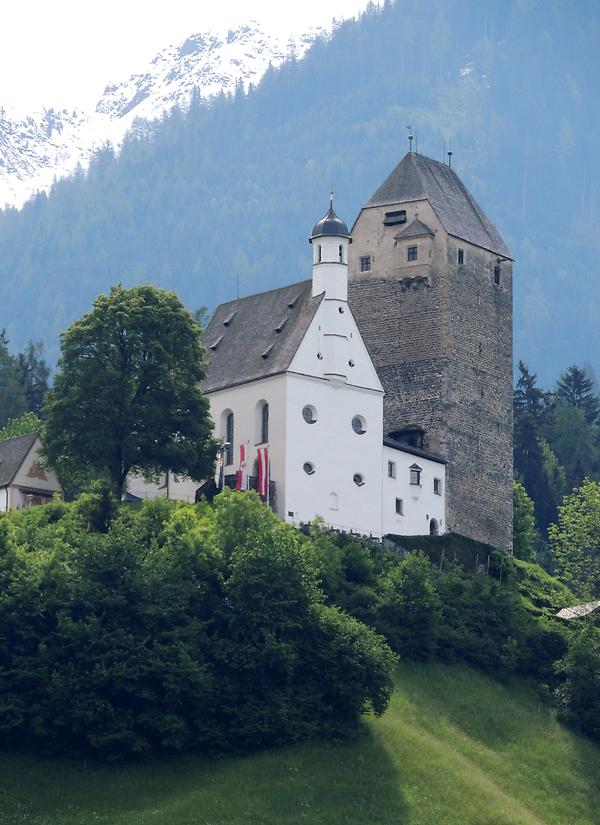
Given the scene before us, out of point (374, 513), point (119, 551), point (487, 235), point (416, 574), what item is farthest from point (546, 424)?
point (119, 551)

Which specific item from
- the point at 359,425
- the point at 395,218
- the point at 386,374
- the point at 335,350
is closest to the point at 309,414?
the point at 359,425

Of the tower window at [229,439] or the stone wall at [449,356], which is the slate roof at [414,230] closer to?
the stone wall at [449,356]

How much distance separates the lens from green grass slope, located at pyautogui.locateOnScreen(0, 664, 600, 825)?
67.9 metres

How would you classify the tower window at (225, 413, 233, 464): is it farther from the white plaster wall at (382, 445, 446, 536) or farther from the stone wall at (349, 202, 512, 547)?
the stone wall at (349, 202, 512, 547)

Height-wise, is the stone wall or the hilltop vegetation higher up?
the stone wall

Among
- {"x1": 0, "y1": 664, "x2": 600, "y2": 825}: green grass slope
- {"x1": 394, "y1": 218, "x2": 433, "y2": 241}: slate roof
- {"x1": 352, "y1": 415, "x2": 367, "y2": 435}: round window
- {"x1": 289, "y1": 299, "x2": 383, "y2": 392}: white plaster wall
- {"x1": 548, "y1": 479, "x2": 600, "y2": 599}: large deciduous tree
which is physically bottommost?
{"x1": 0, "y1": 664, "x2": 600, "y2": 825}: green grass slope

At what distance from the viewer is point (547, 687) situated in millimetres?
84250

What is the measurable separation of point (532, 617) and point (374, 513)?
8.98 m

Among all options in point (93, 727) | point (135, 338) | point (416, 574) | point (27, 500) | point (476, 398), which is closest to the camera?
point (93, 727)

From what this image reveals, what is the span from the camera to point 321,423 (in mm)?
92375

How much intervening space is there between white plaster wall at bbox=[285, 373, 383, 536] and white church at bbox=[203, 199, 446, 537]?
0.04 metres

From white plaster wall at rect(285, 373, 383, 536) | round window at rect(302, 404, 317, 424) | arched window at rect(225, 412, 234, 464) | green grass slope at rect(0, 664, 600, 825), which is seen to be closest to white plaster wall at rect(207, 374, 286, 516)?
arched window at rect(225, 412, 234, 464)

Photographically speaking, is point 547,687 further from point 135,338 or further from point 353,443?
point 135,338

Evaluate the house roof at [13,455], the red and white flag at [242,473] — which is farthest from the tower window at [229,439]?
the house roof at [13,455]
